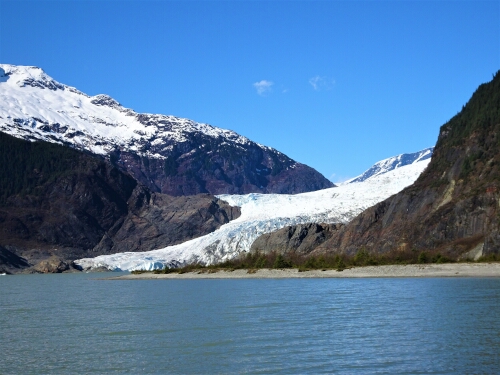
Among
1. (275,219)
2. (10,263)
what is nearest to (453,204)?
(275,219)

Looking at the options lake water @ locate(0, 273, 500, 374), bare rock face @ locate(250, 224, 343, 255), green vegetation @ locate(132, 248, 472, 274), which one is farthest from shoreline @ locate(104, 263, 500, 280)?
bare rock face @ locate(250, 224, 343, 255)

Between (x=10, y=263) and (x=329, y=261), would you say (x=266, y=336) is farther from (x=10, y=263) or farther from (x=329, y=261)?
(x=10, y=263)

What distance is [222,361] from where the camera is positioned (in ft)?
92.6

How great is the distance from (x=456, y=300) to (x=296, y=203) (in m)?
138

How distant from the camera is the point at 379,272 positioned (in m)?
90.6

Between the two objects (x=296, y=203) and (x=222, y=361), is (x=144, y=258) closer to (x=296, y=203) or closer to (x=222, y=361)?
(x=296, y=203)

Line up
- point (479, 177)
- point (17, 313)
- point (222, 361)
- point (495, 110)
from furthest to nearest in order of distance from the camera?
point (495, 110) → point (479, 177) → point (17, 313) → point (222, 361)

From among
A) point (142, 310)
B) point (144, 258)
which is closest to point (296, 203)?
point (144, 258)

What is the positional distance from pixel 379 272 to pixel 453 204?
73.1ft

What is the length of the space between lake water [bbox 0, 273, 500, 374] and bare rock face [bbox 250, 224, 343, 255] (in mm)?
86115

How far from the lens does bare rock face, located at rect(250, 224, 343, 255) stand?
465ft

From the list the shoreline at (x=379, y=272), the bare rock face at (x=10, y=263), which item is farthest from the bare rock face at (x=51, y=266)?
the shoreline at (x=379, y=272)

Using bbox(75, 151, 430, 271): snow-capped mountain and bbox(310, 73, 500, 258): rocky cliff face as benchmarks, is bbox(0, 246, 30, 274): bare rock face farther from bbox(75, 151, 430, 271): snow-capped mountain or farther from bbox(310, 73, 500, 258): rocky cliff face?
bbox(310, 73, 500, 258): rocky cliff face

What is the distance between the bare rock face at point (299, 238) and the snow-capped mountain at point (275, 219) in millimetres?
16361
